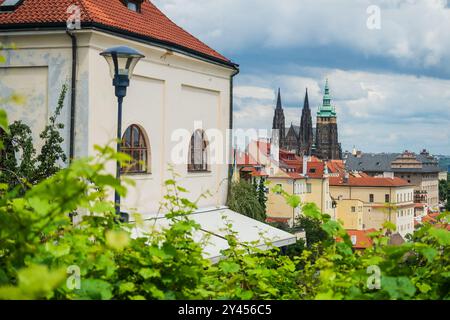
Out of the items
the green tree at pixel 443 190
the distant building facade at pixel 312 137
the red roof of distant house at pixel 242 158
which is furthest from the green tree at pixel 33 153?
the green tree at pixel 443 190

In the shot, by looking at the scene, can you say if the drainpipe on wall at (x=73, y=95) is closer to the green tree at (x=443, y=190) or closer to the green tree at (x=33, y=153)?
the green tree at (x=33, y=153)

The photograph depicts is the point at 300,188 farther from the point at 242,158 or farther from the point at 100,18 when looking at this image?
the point at 100,18

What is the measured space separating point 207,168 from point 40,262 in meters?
15.0

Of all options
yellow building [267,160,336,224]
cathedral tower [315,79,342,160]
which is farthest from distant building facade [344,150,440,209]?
yellow building [267,160,336,224]

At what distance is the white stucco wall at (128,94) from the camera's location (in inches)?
532

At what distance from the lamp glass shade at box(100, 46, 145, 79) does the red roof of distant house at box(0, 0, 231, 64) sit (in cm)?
413

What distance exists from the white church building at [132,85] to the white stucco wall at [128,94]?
21 millimetres

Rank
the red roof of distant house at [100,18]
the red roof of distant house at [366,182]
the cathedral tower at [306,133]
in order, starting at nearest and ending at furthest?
the red roof of distant house at [100,18] → the red roof of distant house at [366,182] → the cathedral tower at [306,133]

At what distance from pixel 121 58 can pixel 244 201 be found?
10.4 m

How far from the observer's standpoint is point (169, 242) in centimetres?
363

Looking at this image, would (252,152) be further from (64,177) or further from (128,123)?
(64,177)

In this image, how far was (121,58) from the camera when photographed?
9141 mm

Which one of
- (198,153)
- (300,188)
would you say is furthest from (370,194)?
(198,153)

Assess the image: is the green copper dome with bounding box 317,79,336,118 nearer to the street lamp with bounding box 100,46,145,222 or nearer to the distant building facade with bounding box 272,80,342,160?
the distant building facade with bounding box 272,80,342,160
